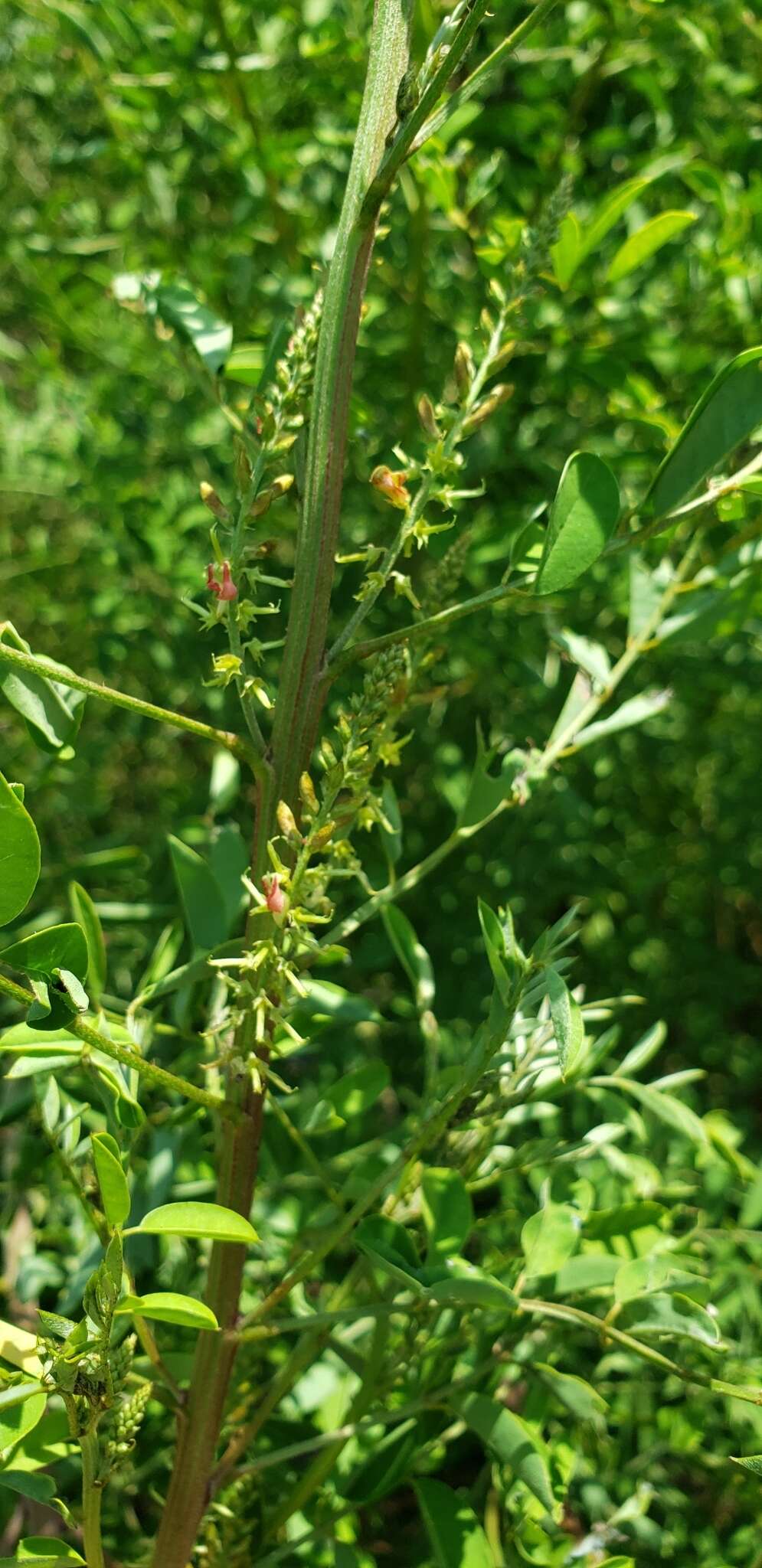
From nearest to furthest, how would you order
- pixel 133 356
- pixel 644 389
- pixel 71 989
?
pixel 71 989 < pixel 644 389 < pixel 133 356

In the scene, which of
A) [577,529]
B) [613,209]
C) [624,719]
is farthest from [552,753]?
A: [613,209]

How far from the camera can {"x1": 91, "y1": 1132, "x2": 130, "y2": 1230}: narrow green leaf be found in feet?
1.23

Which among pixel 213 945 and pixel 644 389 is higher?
pixel 644 389

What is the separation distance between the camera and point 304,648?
1.42ft

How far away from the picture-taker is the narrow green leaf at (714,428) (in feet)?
1.46

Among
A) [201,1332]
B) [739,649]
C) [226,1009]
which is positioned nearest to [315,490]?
[226,1009]

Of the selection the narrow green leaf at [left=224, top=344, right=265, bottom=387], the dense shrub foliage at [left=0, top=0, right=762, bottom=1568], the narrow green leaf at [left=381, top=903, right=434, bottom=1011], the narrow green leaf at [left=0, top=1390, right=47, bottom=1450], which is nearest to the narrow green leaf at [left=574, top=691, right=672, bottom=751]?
the dense shrub foliage at [left=0, top=0, right=762, bottom=1568]

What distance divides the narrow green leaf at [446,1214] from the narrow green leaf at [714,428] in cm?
26

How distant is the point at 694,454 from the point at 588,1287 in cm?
33

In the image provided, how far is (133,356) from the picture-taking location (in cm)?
109

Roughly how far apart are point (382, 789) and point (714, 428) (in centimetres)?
20

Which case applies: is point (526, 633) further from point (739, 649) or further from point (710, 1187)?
point (710, 1187)

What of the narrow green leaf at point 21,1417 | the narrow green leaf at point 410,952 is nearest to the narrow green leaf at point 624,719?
the narrow green leaf at point 410,952

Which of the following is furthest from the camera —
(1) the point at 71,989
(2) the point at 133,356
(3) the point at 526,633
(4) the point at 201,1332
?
(2) the point at 133,356
